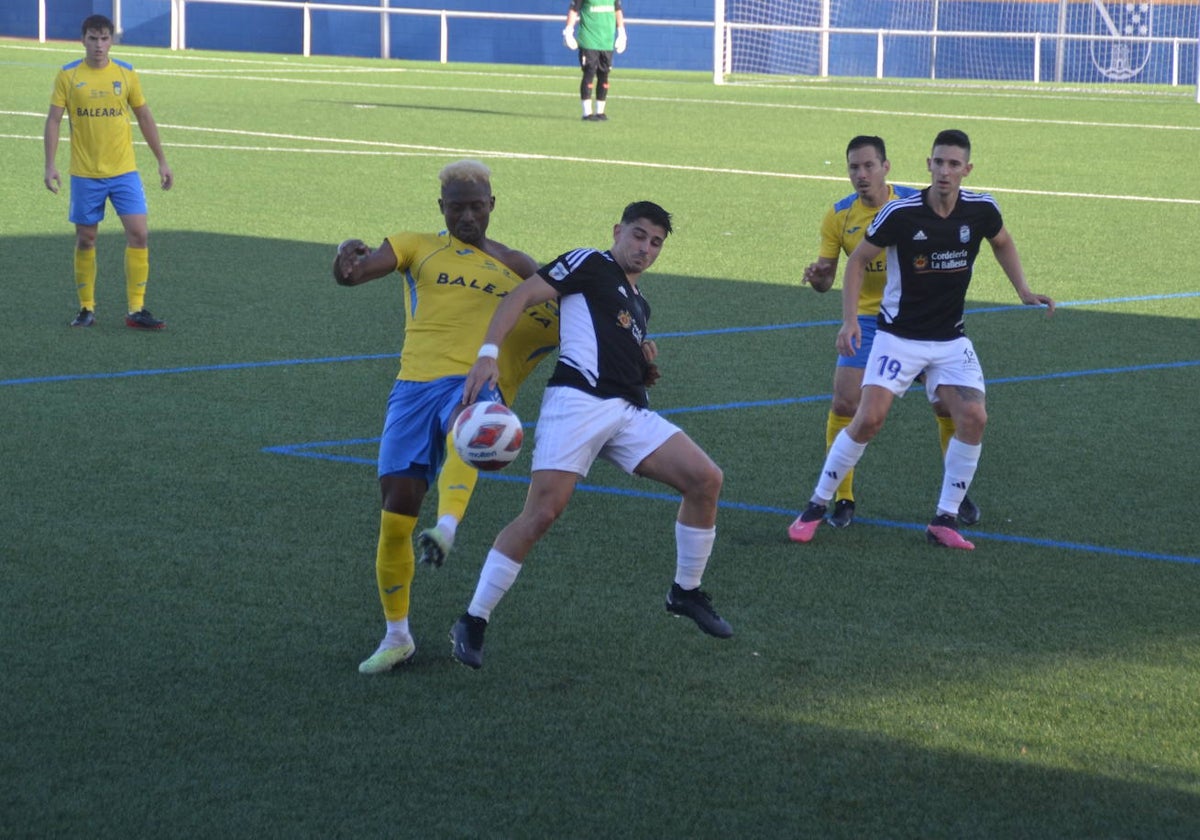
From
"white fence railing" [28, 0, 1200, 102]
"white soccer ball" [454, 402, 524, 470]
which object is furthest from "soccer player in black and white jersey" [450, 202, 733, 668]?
"white fence railing" [28, 0, 1200, 102]

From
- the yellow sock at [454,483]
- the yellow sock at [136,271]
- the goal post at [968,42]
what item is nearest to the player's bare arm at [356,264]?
the yellow sock at [454,483]

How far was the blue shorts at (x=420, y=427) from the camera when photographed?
6.01 meters

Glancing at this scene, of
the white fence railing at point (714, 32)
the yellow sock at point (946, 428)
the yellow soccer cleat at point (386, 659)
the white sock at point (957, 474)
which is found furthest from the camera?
the white fence railing at point (714, 32)

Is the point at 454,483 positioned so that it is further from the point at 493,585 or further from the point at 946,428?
the point at 946,428

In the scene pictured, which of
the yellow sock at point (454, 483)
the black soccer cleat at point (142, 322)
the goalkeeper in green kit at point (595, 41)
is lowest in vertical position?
the yellow sock at point (454, 483)

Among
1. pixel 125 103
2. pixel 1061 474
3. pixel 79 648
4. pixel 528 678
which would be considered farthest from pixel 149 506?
pixel 125 103

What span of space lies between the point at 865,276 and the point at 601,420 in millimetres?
2848

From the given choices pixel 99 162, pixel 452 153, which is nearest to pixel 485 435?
pixel 99 162

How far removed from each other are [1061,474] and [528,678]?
3.93 metres

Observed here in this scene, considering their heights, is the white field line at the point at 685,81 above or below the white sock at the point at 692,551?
above

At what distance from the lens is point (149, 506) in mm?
7836

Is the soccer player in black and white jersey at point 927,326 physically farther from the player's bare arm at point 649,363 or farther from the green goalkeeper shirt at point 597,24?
the green goalkeeper shirt at point 597,24

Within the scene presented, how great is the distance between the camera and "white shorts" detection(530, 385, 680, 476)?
5.93 meters

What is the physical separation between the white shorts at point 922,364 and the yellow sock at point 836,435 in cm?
47
